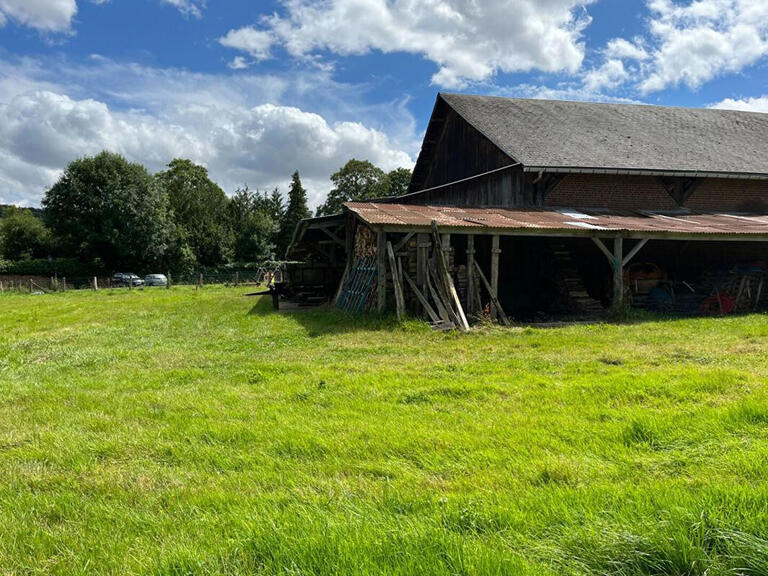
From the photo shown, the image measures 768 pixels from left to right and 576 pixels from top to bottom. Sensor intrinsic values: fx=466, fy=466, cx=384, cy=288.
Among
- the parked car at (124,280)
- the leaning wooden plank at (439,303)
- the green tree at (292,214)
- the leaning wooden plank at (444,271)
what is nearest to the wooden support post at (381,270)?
the leaning wooden plank at (439,303)

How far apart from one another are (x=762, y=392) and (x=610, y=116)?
17.5 metres

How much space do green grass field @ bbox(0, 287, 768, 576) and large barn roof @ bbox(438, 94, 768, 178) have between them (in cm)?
990

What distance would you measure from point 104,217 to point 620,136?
3645 cm

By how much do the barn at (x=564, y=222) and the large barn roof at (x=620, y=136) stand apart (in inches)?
3.2

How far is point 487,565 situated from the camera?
1.93 m

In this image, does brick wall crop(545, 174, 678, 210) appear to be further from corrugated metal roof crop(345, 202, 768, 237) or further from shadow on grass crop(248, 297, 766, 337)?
shadow on grass crop(248, 297, 766, 337)

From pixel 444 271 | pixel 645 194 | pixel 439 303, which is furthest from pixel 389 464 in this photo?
pixel 645 194

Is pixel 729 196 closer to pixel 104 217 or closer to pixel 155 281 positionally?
pixel 155 281

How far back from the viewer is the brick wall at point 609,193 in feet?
50.3

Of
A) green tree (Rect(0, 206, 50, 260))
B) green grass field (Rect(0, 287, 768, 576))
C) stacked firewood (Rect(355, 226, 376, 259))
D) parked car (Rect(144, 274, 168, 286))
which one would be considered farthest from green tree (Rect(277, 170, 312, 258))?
green grass field (Rect(0, 287, 768, 576))

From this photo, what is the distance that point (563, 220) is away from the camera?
12203mm

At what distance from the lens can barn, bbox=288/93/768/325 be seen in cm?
1078

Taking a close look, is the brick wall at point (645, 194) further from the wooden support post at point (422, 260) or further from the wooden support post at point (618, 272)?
the wooden support post at point (422, 260)

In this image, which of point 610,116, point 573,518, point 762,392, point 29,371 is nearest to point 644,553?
point 573,518
